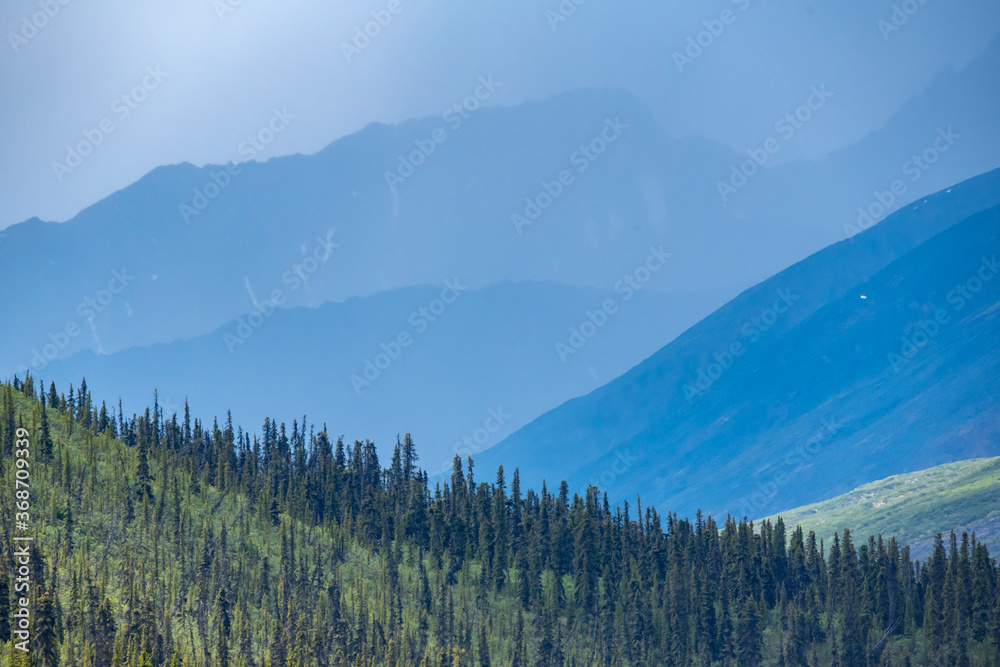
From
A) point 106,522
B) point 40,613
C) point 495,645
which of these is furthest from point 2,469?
point 495,645

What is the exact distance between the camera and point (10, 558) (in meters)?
153

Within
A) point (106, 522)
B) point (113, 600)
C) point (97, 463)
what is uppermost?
point (97, 463)

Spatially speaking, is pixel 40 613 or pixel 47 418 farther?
pixel 47 418

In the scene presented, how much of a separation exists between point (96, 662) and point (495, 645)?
73.2 m

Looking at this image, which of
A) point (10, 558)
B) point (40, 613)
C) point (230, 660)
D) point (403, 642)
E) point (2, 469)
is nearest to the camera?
point (40, 613)

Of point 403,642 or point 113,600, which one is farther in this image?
point 403,642

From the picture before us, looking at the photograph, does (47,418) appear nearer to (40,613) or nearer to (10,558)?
(10,558)

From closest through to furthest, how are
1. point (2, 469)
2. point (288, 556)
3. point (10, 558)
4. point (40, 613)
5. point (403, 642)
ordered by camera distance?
point (40, 613) < point (10, 558) < point (2, 469) < point (403, 642) < point (288, 556)

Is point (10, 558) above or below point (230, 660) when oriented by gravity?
above

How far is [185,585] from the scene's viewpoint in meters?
177

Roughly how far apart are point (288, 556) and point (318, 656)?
30.3m

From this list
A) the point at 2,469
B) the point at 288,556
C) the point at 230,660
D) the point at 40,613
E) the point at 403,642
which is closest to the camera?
the point at 40,613

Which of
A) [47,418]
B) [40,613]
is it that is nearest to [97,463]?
[47,418]

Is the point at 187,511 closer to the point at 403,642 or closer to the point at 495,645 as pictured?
the point at 403,642
